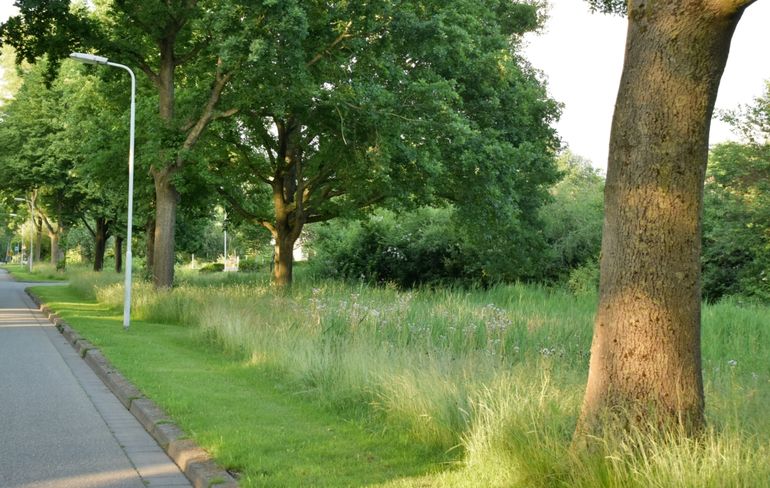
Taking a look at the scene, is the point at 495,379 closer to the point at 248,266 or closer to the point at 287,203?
the point at 287,203

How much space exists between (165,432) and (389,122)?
15.5 m

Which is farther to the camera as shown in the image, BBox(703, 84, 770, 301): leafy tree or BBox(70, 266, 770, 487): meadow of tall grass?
BBox(703, 84, 770, 301): leafy tree

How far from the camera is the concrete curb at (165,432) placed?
6.32m

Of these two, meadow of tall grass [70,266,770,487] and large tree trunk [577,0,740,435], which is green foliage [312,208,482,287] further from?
large tree trunk [577,0,740,435]

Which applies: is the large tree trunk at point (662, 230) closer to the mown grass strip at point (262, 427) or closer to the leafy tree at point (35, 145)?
the mown grass strip at point (262, 427)

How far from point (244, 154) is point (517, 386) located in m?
25.2

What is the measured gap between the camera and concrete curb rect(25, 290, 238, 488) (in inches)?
249

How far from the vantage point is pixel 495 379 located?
7.38 m

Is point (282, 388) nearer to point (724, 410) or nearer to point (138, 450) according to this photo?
point (138, 450)

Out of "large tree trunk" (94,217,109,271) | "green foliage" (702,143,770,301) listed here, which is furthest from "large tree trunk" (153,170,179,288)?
"large tree trunk" (94,217,109,271)

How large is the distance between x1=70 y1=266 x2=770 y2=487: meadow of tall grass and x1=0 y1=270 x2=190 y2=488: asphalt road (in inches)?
84.6

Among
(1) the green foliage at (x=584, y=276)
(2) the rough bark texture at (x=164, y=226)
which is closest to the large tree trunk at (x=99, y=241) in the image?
(2) the rough bark texture at (x=164, y=226)

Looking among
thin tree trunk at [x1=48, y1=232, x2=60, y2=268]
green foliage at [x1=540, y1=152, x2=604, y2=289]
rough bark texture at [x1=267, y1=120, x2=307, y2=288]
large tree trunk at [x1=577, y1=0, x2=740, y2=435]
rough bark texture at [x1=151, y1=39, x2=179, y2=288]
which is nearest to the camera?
large tree trunk at [x1=577, y1=0, x2=740, y2=435]

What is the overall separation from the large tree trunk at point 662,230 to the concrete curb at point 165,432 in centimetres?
282
